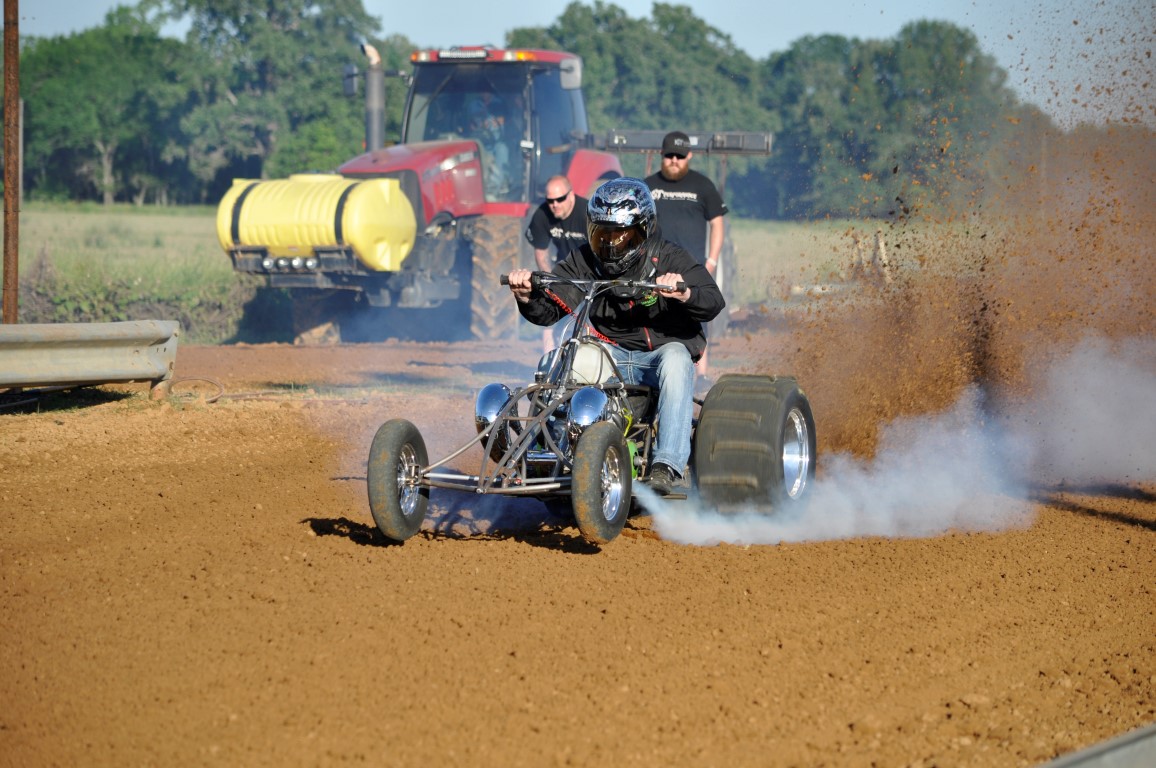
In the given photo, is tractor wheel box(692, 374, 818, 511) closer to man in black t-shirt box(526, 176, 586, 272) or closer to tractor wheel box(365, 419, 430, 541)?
tractor wheel box(365, 419, 430, 541)

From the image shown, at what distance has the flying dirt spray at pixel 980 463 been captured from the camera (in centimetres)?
763

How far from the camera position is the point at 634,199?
7266 mm

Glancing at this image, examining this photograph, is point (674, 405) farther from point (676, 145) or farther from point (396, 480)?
point (676, 145)

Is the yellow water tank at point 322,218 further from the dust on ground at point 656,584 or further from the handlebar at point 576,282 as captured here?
the handlebar at point 576,282

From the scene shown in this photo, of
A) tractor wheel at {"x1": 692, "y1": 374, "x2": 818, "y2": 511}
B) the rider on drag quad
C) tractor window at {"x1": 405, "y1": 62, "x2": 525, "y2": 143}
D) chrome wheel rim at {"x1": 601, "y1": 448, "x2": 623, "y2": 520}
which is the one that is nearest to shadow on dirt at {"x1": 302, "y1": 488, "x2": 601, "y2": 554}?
chrome wheel rim at {"x1": 601, "y1": 448, "x2": 623, "y2": 520}

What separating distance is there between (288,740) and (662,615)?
1.93 m

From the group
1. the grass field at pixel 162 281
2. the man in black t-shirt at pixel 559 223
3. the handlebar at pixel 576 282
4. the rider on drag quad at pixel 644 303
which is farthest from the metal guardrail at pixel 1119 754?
the grass field at pixel 162 281

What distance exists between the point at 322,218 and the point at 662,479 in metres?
9.67

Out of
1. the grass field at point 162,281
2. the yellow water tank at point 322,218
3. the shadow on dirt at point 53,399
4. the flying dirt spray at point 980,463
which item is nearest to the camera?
the flying dirt spray at point 980,463

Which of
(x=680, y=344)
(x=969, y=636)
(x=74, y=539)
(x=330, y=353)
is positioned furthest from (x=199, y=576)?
(x=330, y=353)

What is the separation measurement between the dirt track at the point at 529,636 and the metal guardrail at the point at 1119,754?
22.1 inches

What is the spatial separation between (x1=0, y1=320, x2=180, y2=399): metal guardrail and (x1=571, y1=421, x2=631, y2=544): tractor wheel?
5.51 meters

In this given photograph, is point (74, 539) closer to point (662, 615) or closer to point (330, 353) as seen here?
point (662, 615)

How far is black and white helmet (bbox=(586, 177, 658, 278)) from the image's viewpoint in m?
7.25
